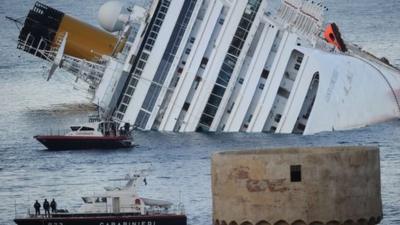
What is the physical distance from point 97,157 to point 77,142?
3981 mm

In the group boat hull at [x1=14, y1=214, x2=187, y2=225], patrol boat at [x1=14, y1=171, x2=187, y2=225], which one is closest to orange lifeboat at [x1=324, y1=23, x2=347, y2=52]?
patrol boat at [x1=14, y1=171, x2=187, y2=225]

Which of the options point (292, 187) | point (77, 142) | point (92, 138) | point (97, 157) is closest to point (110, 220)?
point (97, 157)

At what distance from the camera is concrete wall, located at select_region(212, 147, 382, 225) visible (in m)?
25.3

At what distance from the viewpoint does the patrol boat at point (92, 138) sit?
9094 cm

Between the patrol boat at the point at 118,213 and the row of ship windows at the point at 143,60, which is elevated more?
the row of ship windows at the point at 143,60

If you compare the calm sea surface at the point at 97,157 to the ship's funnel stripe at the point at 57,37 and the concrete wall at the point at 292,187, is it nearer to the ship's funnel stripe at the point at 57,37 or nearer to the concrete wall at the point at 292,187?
the ship's funnel stripe at the point at 57,37

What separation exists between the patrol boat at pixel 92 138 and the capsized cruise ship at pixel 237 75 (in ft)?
3.33

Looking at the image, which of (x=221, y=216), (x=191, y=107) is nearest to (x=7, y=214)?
(x=191, y=107)

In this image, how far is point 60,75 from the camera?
443ft

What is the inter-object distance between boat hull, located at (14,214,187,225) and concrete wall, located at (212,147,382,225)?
1263 inches

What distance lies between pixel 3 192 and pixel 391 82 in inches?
1021

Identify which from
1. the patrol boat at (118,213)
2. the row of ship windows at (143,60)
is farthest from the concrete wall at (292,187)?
the row of ship windows at (143,60)

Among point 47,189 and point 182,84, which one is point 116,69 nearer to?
point 182,84

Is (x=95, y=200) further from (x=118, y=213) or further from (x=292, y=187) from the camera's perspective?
(x=292, y=187)
